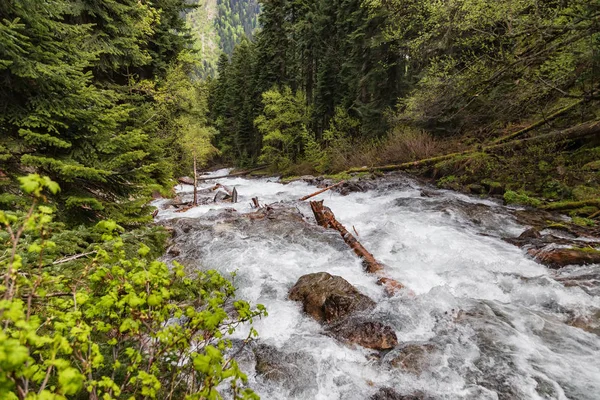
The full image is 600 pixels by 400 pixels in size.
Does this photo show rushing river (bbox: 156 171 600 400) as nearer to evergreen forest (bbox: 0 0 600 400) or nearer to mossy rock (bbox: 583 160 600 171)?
evergreen forest (bbox: 0 0 600 400)

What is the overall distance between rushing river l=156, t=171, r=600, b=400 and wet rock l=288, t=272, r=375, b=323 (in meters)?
0.17

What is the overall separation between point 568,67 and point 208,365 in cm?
1159

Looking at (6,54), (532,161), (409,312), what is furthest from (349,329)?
(532,161)

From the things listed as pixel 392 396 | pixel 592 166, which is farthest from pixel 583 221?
pixel 392 396

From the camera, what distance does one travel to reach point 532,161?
10.6m

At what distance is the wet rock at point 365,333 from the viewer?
13.3 feet

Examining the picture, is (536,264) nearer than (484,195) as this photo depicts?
Yes

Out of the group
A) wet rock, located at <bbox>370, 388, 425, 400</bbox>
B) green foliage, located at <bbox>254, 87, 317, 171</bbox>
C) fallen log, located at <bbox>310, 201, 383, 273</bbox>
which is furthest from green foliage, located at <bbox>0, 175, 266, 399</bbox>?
green foliage, located at <bbox>254, 87, 317, 171</bbox>

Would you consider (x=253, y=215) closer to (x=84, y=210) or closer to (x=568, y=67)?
(x=84, y=210)

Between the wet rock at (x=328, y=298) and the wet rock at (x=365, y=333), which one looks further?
the wet rock at (x=328, y=298)

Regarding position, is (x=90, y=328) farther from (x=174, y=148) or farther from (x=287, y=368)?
(x=174, y=148)

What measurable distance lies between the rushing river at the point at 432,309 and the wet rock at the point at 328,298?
166mm

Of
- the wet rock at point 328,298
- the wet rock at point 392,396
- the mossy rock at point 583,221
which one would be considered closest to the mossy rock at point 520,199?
the mossy rock at point 583,221

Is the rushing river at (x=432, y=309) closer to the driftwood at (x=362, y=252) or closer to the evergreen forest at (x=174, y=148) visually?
the driftwood at (x=362, y=252)
